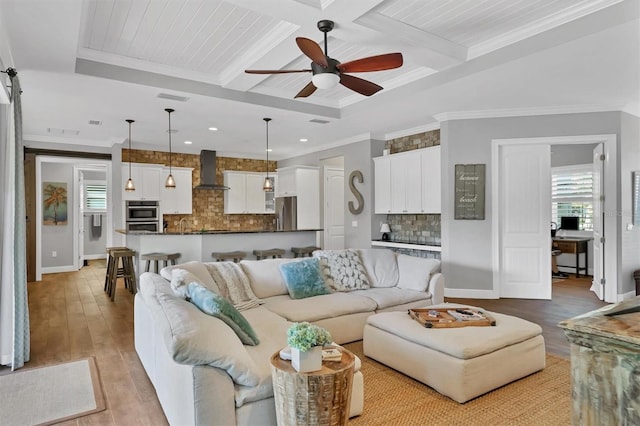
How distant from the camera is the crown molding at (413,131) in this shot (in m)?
6.25

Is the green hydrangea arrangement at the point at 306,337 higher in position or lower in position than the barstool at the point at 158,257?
lower

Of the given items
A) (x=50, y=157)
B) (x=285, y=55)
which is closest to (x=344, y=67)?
(x=285, y=55)

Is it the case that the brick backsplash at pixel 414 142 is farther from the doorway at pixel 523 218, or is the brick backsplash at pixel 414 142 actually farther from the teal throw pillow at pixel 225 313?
the teal throw pillow at pixel 225 313

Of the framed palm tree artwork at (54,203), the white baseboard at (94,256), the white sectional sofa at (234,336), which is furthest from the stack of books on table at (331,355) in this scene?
the white baseboard at (94,256)

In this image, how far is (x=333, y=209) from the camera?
8.49m

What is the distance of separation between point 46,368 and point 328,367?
2649 millimetres

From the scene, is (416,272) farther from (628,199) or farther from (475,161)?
(628,199)

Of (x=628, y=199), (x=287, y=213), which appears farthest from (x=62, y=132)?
(x=628, y=199)

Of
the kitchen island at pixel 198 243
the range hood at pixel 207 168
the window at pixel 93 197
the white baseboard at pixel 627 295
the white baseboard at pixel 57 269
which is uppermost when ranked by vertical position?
the range hood at pixel 207 168

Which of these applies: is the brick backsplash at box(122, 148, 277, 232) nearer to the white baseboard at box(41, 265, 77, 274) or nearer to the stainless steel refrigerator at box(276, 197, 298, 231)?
the stainless steel refrigerator at box(276, 197, 298, 231)

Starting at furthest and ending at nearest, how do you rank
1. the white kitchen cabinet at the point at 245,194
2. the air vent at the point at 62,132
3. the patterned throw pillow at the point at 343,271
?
the white kitchen cabinet at the point at 245,194
the air vent at the point at 62,132
the patterned throw pillow at the point at 343,271

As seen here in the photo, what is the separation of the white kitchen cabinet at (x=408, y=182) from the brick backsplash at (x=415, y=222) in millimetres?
294

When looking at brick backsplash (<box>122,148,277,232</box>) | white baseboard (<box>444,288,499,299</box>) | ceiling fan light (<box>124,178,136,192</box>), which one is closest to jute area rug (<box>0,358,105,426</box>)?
ceiling fan light (<box>124,178,136,192</box>)

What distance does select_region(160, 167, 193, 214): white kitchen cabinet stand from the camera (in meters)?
8.26
